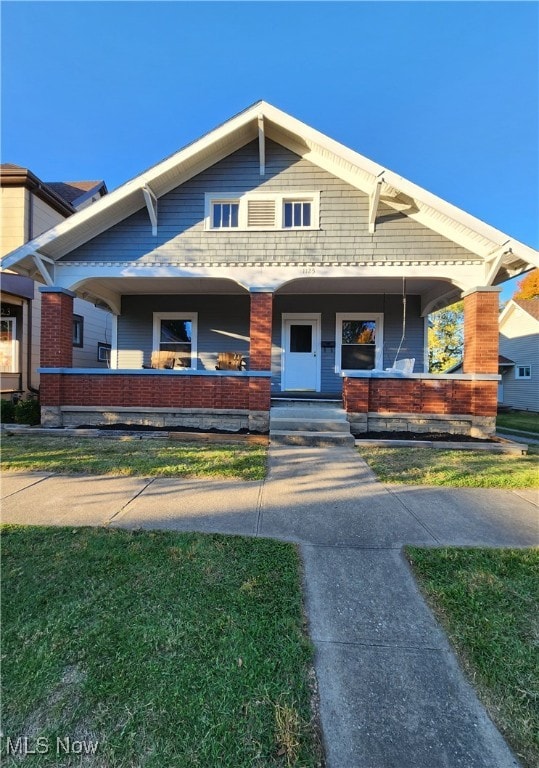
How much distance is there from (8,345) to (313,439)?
9.79m

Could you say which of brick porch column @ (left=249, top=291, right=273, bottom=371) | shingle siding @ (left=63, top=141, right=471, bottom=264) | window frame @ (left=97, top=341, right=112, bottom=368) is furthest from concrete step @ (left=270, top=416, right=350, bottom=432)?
window frame @ (left=97, top=341, right=112, bottom=368)

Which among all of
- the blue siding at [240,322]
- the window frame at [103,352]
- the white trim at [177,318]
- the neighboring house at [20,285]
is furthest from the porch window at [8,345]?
the white trim at [177,318]

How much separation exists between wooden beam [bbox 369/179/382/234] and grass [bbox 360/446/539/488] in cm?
466

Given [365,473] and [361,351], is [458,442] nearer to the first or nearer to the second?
[365,473]

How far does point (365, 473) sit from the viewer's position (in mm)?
4895

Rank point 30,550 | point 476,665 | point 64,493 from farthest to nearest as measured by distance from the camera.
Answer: point 64,493
point 30,550
point 476,665

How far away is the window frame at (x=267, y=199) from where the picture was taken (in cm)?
760

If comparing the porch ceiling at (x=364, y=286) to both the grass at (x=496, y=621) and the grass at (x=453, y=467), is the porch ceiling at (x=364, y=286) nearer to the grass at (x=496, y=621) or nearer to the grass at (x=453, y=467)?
the grass at (x=453, y=467)

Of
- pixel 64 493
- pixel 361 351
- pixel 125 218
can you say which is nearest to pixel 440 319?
pixel 361 351

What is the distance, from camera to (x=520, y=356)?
20.6 metres

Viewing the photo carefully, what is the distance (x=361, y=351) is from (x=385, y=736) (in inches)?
349

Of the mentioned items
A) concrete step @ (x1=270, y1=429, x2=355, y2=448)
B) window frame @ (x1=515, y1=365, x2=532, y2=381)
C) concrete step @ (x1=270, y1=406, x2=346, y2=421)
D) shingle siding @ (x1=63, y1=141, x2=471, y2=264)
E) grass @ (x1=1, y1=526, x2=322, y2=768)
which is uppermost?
shingle siding @ (x1=63, y1=141, x2=471, y2=264)

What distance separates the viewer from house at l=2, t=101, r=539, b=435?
715cm

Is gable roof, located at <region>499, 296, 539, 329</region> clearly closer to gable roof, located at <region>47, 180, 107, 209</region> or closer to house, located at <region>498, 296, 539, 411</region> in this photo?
house, located at <region>498, 296, 539, 411</region>
